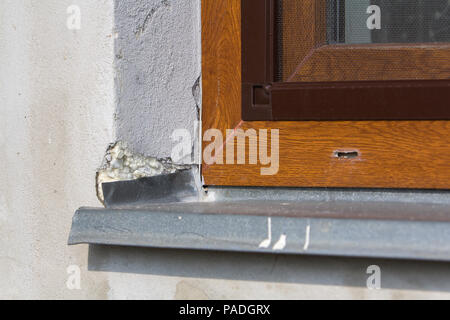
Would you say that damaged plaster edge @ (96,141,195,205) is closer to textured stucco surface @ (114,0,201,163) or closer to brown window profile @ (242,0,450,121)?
textured stucco surface @ (114,0,201,163)

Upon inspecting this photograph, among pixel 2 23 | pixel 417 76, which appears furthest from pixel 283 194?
pixel 2 23

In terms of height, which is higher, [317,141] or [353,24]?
[353,24]

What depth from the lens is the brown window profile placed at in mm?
1038

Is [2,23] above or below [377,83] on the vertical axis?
above

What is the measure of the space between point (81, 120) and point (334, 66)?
45 centimetres

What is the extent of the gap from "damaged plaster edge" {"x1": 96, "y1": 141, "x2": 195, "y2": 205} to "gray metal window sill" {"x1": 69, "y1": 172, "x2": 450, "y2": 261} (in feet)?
0.05

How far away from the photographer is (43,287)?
1.10 m

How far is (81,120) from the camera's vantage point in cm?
109

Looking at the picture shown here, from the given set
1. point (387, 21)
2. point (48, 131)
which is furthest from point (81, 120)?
point (387, 21)

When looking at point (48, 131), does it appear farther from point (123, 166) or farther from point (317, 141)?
point (317, 141)

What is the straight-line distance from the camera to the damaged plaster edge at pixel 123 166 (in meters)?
1.07

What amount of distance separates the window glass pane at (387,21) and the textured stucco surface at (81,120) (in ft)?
0.88
